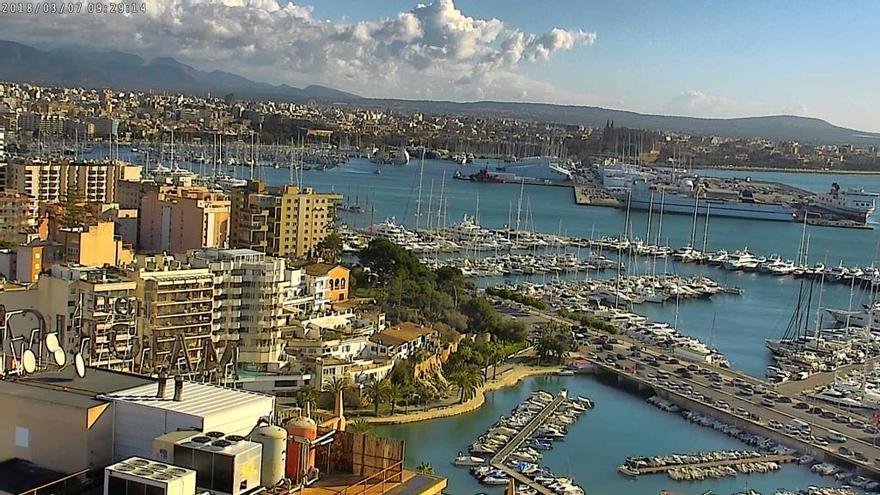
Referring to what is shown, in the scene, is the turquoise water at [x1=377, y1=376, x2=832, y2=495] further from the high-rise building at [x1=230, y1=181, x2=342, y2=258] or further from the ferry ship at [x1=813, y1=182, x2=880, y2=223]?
the ferry ship at [x1=813, y1=182, x2=880, y2=223]

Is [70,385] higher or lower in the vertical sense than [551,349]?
higher

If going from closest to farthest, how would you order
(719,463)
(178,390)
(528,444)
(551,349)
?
(178,390), (719,463), (528,444), (551,349)

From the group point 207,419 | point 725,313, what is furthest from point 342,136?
point 207,419

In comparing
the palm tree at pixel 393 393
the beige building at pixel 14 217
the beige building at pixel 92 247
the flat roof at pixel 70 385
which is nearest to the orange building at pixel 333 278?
the beige building at pixel 92 247

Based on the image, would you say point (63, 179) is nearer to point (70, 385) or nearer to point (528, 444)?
point (528, 444)

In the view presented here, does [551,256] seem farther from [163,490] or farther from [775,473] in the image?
[163,490]

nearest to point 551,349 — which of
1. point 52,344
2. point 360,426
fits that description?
point 360,426
